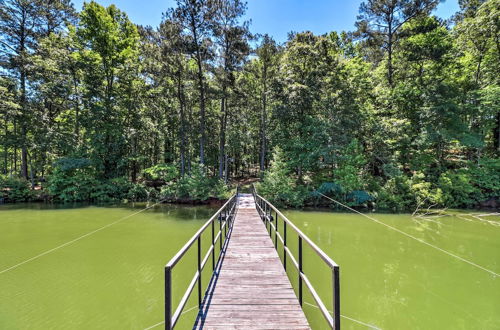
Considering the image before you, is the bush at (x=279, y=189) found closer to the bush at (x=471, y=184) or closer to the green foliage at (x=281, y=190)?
the green foliage at (x=281, y=190)

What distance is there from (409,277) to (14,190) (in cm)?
2300

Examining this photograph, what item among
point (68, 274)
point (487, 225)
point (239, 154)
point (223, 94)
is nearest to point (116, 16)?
point (223, 94)

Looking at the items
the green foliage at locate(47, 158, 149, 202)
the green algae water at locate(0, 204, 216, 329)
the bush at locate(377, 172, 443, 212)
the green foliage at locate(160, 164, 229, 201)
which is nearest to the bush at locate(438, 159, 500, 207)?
the bush at locate(377, 172, 443, 212)

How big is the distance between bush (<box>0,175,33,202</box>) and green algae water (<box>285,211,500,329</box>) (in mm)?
19303

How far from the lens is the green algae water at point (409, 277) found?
12.4 feet

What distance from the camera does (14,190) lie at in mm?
16422

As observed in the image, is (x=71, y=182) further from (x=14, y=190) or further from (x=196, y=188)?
(x=196, y=188)

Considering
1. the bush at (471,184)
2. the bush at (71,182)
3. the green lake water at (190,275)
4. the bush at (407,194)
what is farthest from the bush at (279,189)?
the bush at (71,182)

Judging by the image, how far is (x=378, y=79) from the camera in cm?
1803

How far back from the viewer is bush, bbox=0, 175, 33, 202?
16.2m

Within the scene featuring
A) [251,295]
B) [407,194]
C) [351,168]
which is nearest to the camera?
[251,295]

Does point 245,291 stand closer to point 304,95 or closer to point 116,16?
point 304,95

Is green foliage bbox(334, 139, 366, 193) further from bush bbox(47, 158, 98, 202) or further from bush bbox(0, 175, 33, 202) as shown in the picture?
bush bbox(0, 175, 33, 202)

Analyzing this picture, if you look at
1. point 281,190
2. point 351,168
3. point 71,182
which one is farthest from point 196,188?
point 351,168
